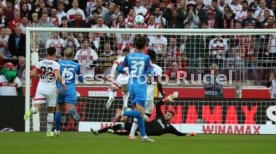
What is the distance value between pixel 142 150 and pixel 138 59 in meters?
3.08

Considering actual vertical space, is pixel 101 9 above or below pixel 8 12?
above

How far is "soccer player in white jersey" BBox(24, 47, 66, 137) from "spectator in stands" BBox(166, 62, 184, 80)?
4901 mm

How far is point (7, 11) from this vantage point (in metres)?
31.6

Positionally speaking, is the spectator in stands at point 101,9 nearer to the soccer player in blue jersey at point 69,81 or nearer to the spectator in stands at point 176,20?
the spectator in stands at point 176,20

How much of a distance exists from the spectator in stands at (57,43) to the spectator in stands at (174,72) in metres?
3.23

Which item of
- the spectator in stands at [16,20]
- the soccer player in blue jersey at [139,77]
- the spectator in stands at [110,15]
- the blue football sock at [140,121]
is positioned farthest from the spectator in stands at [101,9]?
the blue football sock at [140,121]

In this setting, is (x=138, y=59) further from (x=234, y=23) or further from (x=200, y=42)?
(x=234, y=23)

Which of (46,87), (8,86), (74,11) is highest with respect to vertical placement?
(74,11)

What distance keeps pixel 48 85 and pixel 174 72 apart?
526 centimetres

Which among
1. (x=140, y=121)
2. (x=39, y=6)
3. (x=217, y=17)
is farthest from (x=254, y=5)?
(x=140, y=121)

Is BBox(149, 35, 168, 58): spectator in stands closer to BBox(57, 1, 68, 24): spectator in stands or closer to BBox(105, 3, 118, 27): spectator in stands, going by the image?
BBox(105, 3, 118, 27): spectator in stands

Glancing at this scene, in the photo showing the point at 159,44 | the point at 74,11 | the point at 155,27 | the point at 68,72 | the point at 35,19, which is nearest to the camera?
the point at 68,72

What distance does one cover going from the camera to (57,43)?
2583 cm

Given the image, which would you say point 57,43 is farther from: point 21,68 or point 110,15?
point 110,15
